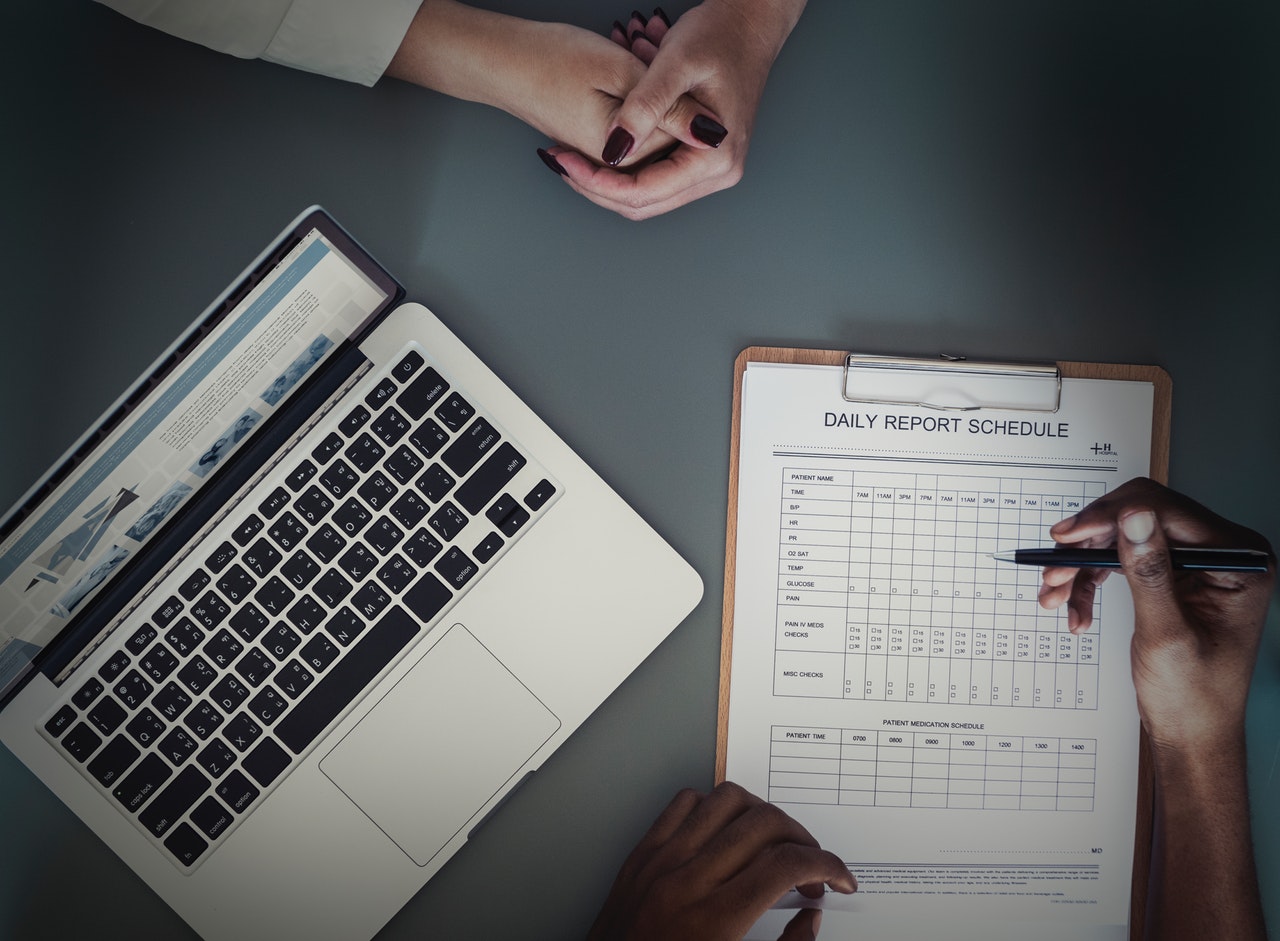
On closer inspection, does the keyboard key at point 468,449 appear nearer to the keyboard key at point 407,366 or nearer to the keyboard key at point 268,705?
the keyboard key at point 407,366

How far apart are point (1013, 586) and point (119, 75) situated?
88 centimetres

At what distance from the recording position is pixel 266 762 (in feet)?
2.29

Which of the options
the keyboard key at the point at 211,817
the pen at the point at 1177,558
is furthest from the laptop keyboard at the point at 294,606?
the pen at the point at 1177,558

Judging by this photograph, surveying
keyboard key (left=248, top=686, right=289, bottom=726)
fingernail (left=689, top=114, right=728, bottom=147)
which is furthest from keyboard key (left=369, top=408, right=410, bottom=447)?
fingernail (left=689, top=114, right=728, bottom=147)

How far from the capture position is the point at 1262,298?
77 centimetres

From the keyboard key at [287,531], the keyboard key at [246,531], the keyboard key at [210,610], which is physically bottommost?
the keyboard key at [210,610]

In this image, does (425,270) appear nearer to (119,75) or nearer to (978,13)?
(119,75)

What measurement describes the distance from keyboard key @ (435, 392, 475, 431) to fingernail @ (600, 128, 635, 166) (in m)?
0.22

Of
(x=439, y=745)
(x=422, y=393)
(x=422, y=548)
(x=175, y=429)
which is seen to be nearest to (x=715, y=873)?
(x=439, y=745)

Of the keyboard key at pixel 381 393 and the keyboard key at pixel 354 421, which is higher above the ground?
the keyboard key at pixel 381 393

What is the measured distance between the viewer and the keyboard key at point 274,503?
0.71 m

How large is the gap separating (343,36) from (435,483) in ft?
1.20

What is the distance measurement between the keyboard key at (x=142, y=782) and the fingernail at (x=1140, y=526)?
2.51 feet

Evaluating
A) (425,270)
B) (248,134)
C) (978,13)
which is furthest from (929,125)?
(248,134)
